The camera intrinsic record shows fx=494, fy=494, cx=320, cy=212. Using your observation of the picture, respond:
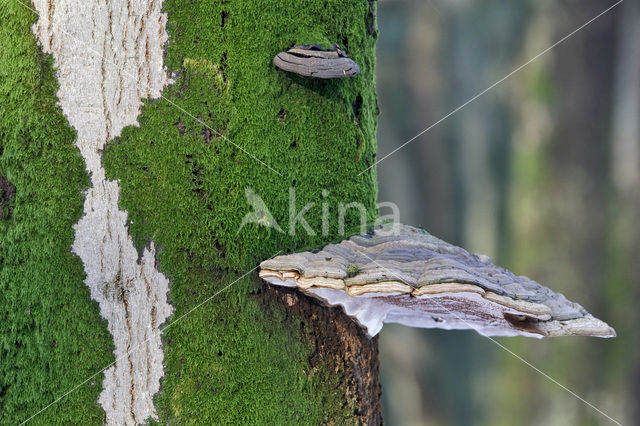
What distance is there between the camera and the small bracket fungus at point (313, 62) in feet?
5.02

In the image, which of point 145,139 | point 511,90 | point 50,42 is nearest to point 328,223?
point 145,139

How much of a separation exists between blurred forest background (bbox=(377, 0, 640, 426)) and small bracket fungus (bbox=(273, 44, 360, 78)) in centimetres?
532

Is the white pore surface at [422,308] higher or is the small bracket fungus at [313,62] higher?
the small bracket fungus at [313,62]

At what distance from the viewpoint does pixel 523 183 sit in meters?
7.07

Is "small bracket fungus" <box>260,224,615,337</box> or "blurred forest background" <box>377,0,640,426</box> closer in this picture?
"small bracket fungus" <box>260,224,615,337</box>

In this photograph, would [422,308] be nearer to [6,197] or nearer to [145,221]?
[145,221]

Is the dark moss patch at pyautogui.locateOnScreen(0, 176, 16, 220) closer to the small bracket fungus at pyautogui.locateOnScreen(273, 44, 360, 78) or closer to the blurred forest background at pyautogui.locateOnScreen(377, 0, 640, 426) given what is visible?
the small bracket fungus at pyautogui.locateOnScreen(273, 44, 360, 78)

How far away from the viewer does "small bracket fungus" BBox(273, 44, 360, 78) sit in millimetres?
1529

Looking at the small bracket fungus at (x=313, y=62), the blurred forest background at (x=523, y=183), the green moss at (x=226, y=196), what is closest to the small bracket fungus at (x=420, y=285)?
the green moss at (x=226, y=196)

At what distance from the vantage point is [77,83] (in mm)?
1484

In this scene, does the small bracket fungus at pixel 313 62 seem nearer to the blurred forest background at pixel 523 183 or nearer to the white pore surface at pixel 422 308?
the white pore surface at pixel 422 308

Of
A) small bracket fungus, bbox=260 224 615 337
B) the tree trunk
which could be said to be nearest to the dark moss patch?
the tree trunk

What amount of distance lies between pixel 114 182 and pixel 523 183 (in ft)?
21.7

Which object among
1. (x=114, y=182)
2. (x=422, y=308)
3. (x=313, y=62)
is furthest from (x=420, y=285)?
(x=114, y=182)
